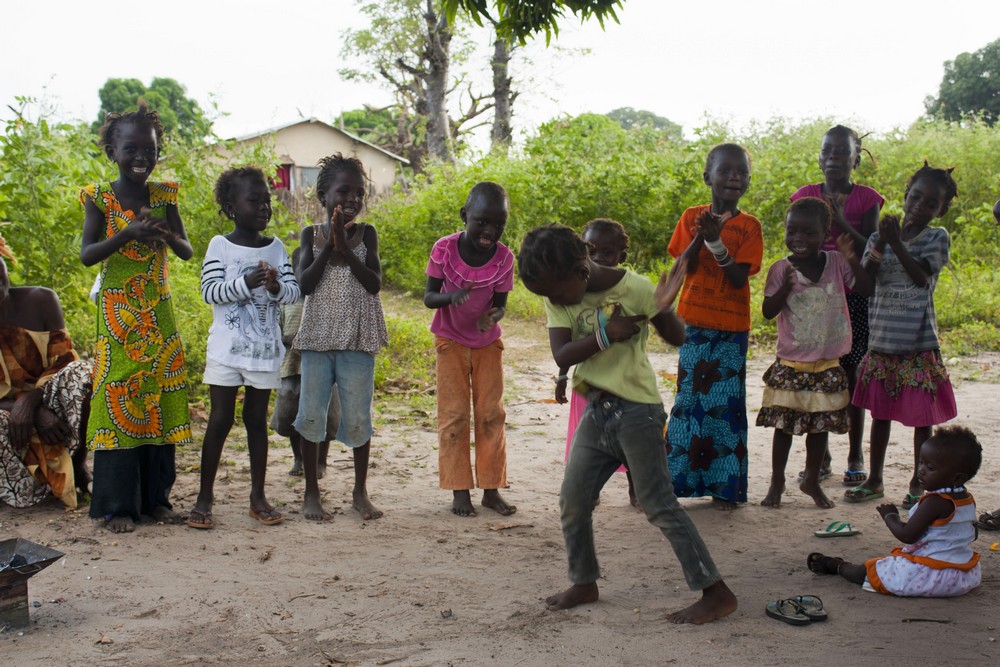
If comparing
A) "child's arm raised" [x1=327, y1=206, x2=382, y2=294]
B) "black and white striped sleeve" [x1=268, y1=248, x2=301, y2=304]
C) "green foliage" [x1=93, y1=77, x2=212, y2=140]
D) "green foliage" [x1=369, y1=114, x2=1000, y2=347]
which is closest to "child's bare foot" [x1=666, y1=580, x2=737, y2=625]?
"child's arm raised" [x1=327, y1=206, x2=382, y2=294]

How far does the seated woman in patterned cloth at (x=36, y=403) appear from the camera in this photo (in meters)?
4.49

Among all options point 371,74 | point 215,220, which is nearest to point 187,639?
point 215,220

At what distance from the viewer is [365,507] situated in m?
4.44

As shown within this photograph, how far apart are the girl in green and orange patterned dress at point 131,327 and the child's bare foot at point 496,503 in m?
1.55

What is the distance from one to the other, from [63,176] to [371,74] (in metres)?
18.9

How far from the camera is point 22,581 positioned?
119 inches

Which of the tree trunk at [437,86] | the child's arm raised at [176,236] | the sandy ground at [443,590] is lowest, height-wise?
the sandy ground at [443,590]

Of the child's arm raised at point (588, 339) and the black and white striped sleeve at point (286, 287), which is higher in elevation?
the black and white striped sleeve at point (286, 287)

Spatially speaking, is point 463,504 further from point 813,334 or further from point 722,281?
point 813,334

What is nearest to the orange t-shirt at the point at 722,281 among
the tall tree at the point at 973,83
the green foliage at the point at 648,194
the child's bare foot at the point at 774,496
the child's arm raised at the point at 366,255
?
the child's bare foot at the point at 774,496

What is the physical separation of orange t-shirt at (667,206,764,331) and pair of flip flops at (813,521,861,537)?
3.28 feet

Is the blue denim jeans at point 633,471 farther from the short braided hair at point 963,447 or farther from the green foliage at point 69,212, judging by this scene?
the green foliage at point 69,212

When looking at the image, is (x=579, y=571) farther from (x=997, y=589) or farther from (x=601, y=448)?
(x=997, y=589)

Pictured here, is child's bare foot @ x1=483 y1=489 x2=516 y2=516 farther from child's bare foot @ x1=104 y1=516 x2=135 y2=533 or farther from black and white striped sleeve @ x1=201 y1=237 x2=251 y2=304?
child's bare foot @ x1=104 y1=516 x2=135 y2=533
